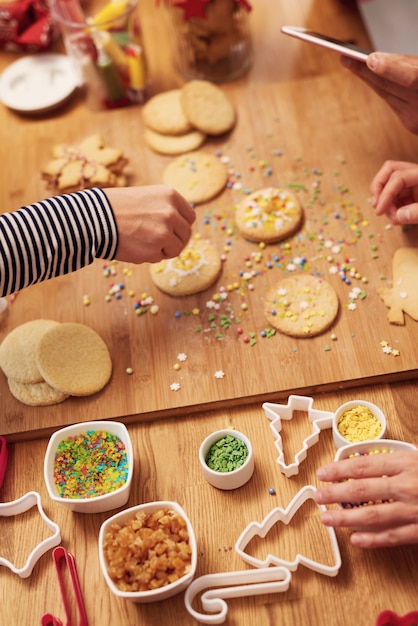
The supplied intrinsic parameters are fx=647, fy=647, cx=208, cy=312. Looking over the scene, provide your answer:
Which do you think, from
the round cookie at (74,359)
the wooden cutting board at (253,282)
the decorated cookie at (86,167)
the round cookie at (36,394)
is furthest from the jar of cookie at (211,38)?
the round cookie at (36,394)

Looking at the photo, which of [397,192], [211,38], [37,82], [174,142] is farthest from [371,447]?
[37,82]

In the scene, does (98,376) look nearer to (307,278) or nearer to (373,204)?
(307,278)

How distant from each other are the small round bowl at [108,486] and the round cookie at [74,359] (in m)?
0.09

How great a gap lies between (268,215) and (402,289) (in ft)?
1.11

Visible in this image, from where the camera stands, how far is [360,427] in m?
1.16

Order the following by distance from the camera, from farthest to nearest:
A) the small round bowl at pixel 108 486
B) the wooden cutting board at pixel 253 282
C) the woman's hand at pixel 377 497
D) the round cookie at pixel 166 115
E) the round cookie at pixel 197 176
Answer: the round cookie at pixel 166 115 → the round cookie at pixel 197 176 → the wooden cutting board at pixel 253 282 → the small round bowl at pixel 108 486 → the woman's hand at pixel 377 497

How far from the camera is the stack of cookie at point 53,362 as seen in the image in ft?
4.14

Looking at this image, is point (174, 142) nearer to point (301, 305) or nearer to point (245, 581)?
point (301, 305)

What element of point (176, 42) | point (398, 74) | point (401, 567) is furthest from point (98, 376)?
point (176, 42)

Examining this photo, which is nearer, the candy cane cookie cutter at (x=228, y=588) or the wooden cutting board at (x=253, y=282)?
the candy cane cookie cutter at (x=228, y=588)

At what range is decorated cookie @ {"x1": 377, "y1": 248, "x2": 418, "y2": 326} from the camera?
1.29 metres

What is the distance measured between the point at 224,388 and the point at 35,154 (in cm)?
84

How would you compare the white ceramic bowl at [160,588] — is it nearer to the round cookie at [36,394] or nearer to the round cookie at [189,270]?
the round cookie at [36,394]

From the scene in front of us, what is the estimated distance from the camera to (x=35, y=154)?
167 cm
